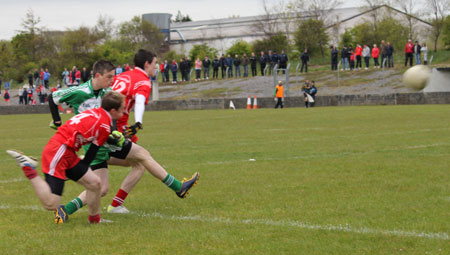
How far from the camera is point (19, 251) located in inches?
209

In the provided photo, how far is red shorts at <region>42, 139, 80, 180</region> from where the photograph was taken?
5982 millimetres

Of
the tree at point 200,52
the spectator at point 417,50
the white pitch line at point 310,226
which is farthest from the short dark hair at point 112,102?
the tree at point 200,52

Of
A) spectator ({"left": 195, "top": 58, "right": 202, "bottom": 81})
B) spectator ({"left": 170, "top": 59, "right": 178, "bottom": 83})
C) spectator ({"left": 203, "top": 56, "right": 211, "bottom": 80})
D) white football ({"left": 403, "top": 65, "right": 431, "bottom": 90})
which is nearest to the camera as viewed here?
white football ({"left": 403, "top": 65, "right": 431, "bottom": 90})

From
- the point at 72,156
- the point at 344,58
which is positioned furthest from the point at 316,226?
the point at 344,58

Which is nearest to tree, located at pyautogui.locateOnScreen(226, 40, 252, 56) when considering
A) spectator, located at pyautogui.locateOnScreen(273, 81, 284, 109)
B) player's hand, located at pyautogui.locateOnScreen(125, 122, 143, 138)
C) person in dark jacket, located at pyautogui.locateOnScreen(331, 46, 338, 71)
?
person in dark jacket, located at pyautogui.locateOnScreen(331, 46, 338, 71)

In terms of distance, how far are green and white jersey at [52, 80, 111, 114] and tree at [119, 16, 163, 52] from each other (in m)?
74.8

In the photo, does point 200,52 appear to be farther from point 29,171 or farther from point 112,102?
point 29,171

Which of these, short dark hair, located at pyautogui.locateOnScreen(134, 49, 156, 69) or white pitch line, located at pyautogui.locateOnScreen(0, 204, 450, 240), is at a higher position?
short dark hair, located at pyautogui.locateOnScreen(134, 49, 156, 69)

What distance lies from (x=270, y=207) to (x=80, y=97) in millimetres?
2652

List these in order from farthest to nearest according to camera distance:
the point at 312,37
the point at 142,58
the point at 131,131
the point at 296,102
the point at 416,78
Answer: the point at 312,37, the point at 296,102, the point at 416,78, the point at 142,58, the point at 131,131

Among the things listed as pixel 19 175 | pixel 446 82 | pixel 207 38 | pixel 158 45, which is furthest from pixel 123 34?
pixel 19 175

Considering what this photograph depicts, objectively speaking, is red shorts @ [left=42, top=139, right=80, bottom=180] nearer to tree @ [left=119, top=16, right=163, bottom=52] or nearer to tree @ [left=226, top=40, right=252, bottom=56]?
tree @ [left=226, top=40, right=252, bottom=56]

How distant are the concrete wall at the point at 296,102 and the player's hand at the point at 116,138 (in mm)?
31050

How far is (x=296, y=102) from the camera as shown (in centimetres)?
3819
